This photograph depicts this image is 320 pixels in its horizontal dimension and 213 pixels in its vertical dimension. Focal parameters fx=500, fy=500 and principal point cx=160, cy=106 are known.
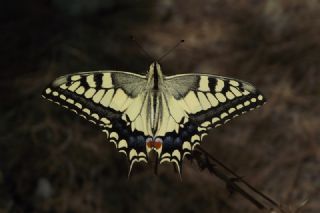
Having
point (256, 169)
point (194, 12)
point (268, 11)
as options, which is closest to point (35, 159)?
point (256, 169)

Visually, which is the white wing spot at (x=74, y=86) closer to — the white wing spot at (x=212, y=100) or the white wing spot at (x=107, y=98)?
the white wing spot at (x=107, y=98)

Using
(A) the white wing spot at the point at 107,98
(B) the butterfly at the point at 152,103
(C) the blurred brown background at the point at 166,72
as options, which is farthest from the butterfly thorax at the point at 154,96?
(C) the blurred brown background at the point at 166,72

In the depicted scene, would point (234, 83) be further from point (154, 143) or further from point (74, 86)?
point (74, 86)

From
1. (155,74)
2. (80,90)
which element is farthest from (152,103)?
(80,90)

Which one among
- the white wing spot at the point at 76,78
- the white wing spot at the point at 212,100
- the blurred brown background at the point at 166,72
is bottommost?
the white wing spot at the point at 212,100

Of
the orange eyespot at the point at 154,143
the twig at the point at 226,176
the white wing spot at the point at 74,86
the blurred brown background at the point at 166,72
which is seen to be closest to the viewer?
the twig at the point at 226,176

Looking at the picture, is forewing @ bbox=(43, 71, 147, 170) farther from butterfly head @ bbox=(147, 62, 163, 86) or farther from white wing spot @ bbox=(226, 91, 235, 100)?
white wing spot @ bbox=(226, 91, 235, 100)

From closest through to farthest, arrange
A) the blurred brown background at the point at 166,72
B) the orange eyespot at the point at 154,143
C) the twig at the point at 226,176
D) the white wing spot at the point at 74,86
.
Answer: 1. the twig at the point at 226,176
2. the orange eyespot at the point at 154,143
3. the white wing spot at the point at 74,86
4. the blurred brown background at the point at 166,72

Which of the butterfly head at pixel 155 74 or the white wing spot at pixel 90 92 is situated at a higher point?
the butterfly head at pixel 155 74

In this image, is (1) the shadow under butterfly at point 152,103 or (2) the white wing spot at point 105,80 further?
(2) the white wing spot at point 105,80

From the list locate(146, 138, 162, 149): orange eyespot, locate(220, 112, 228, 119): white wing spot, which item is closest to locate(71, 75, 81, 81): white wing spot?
locate(146, 138, 162, 149): orange eyespot
